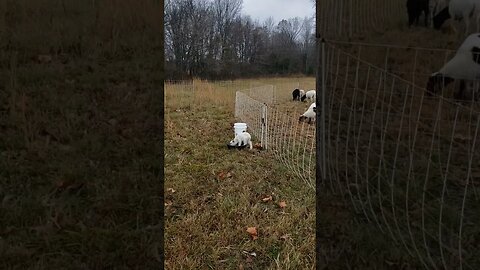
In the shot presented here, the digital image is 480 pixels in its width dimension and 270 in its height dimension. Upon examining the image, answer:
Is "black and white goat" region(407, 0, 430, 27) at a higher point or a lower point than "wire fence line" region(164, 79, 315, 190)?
higher

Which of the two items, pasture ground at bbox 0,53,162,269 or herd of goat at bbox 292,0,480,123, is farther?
herd of goat at bbox 292,0,480,123

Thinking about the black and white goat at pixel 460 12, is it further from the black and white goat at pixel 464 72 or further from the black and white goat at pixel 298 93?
the black and white goat at pixel 298 93

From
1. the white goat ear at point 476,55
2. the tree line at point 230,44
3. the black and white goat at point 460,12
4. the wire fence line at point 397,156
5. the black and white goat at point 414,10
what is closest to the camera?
the tree line at point 230,44

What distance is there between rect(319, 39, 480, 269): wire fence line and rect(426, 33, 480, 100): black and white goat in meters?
0.06

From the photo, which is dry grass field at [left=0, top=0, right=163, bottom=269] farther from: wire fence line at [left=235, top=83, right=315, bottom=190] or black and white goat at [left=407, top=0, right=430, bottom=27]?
black and white goat at [left=407, top=0, right=430, bottom=27]

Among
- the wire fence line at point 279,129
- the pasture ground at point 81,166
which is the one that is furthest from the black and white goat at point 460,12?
the pasture ground at point 81,166

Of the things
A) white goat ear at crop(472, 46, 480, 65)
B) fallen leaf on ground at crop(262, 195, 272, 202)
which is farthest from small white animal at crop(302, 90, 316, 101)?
white goat ear at crop(472, 46, 480, 65)

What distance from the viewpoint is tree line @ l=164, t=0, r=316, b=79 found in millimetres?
426

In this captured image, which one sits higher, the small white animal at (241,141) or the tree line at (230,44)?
the tree line at (230,44)

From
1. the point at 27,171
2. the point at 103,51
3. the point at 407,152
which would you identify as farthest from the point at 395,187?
the point at 27,171

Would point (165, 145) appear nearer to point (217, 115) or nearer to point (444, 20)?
point (217, 115)

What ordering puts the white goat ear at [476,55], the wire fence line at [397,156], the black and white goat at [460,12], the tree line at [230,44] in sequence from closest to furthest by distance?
the tree line at [230,44] → the wire fence line at [397,156] → the white goat ear at [476,55] → the black and white goat at [460,12]

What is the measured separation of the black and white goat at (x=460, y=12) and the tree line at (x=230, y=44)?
751 mm

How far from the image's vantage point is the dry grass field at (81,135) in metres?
0.48
